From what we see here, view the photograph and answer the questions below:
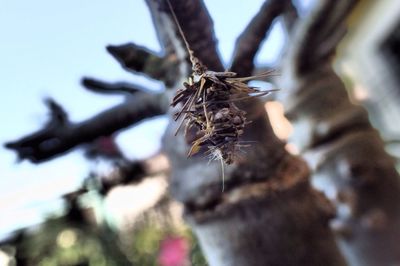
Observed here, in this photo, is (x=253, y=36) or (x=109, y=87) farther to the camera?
(x=109, y=87)

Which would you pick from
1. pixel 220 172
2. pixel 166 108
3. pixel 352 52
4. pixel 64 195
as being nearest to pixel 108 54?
pixel 166 108

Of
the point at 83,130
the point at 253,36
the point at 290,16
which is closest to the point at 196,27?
the point at 253,36

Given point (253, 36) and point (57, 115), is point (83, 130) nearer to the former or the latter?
point (57, 115)

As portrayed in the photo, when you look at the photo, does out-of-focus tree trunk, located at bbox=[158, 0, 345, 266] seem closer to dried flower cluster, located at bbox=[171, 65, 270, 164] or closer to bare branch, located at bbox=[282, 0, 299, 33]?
bare branch, located at bbox=[282, 0, 299, 33]

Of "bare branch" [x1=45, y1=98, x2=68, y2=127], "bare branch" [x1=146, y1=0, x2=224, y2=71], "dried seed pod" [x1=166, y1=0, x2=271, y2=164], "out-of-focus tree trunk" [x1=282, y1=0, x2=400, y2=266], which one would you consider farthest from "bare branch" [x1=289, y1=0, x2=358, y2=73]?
"bare branch" [x1=45, y1=98, x2=68, y2=127]

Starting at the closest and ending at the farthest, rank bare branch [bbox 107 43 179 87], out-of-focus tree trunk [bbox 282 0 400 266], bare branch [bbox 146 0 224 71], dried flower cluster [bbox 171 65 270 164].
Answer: dried flower cluster [bbox 171 65 270 164]
bare branch [bbox 146 0 224 71]
bare branch [bbox 107 43 179 87]
out-of-focus tree trunk [bbox 282 0 400 266]

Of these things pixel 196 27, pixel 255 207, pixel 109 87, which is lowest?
pixel 255 207
